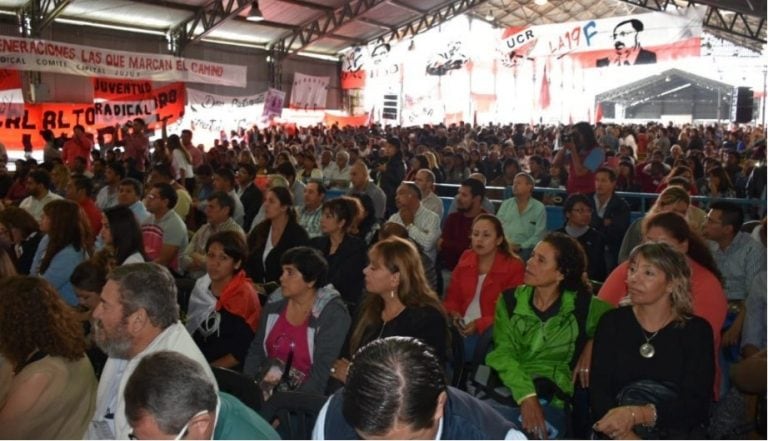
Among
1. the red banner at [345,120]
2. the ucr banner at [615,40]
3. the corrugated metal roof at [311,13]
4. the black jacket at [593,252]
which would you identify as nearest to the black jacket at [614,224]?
the black jacket at [593,252]

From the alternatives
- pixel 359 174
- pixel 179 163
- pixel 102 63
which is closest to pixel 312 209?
pixel 359 174

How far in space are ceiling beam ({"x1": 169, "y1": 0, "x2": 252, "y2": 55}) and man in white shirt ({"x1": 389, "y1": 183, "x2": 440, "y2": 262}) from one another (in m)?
13.1

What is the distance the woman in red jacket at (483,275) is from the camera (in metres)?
4.38

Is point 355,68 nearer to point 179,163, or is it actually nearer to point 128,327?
point 179,163

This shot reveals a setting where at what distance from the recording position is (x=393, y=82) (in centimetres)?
2611

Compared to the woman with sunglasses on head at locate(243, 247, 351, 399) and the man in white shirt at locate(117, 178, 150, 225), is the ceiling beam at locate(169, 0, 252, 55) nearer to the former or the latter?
the man in white shirt at locate(117, 178, 150, 225)

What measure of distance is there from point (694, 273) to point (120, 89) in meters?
13.6

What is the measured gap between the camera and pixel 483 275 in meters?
4.52

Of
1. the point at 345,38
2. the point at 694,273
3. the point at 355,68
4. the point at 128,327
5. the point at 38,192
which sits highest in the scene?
the point at 345,38

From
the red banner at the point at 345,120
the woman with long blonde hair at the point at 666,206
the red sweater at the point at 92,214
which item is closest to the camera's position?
the woman with long blonde hair at the point at 666,206

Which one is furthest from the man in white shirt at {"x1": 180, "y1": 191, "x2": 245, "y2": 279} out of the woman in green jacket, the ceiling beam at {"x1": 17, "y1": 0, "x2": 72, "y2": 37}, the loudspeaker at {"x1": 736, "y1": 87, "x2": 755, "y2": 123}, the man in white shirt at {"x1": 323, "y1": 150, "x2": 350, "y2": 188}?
the loudspeaker at {"x1": 736, "y1": 87, "x2": 755, "y2": 123}

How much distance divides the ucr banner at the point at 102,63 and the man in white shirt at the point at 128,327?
11268mm

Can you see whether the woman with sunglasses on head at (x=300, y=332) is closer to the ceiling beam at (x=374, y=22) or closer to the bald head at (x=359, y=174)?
the bald head at (x=359, y=174)

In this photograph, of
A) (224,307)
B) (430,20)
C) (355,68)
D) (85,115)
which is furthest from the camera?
(430,20)
